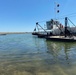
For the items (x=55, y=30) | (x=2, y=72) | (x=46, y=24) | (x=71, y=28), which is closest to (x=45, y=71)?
(x=2, y=72)

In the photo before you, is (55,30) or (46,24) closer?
(55,30)

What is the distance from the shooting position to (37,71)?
32.3 feet

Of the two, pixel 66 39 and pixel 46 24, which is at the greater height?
pixel 46 24

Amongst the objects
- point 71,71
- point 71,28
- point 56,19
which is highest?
point 56,19

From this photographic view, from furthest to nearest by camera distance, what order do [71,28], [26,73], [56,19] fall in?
1. [56,19]
2. [71,28]
3. [26,73]

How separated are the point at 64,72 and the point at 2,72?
433 cm

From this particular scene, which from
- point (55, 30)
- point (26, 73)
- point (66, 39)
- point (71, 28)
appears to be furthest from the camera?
point (55, 30)

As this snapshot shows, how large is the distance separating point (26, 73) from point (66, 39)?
82.1 ft

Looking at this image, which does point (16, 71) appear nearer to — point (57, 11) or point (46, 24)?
point (57, 11)

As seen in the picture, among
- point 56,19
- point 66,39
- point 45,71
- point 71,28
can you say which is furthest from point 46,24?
point 45,71

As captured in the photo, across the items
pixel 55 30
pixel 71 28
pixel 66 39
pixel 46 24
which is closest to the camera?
pixel 66 39

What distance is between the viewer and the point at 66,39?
33.2 metres

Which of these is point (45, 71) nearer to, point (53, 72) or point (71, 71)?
point (53, 72)

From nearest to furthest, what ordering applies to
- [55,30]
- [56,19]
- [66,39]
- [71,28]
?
[66,39]
[71,28]
[55,30]
[56,19]
